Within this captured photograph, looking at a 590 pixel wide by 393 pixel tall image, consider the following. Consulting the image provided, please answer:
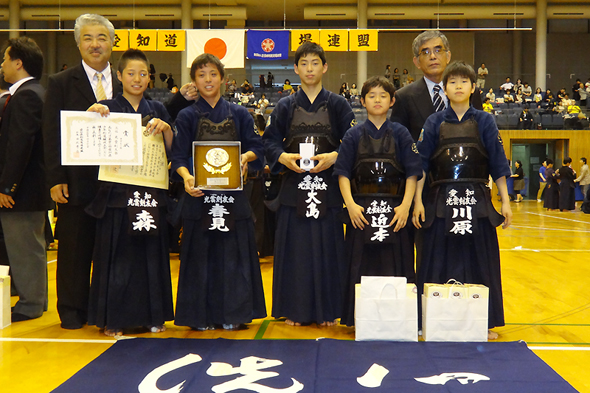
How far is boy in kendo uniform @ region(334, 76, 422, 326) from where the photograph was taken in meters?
3.19

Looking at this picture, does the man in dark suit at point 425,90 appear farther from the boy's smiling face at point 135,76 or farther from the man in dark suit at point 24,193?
the man in dark suit at point 24,193

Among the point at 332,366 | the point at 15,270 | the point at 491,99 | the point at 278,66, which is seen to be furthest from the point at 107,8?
the point at 332,366

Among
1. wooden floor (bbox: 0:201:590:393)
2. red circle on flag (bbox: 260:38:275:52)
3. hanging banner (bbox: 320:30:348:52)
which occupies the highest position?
hanging banner (bbox: 320:30:348:52)

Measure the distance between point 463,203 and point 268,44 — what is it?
1380cm

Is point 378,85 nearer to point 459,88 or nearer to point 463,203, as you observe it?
point 459,88

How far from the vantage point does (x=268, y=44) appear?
16.0 meters

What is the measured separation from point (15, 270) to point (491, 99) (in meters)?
19.0

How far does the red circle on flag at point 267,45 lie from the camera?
15.9 metres

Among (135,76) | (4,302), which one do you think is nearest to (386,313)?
(135,76)

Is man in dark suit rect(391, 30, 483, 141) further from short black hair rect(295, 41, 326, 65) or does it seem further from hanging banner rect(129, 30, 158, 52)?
hanging banner rect(129, 30, 158, 52)

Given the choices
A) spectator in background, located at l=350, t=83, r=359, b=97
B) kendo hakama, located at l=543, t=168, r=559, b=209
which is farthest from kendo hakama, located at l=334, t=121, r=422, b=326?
spectator in background, located at l=350, t=83, r=359, b=97

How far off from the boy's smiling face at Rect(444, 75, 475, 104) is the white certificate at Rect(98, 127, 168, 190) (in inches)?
72.2

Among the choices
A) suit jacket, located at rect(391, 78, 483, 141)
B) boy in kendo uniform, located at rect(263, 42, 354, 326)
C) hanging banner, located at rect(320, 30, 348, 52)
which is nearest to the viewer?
boy in kendo uniform, located at rect(263, 42, 354, 326)

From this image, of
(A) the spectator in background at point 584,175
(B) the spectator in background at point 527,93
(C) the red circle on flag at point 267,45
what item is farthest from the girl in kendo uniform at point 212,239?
(B) the spectator in background at point 527,93
